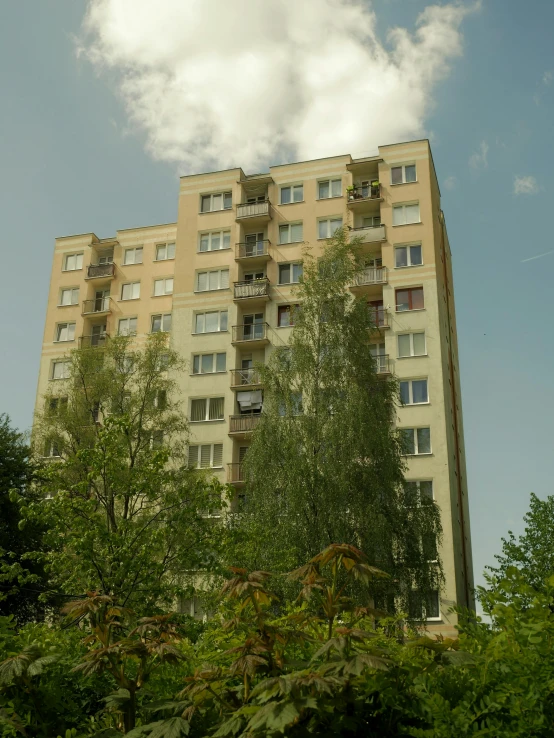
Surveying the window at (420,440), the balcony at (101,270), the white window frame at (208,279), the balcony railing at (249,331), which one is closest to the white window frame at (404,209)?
the balcony railing at (249,331)

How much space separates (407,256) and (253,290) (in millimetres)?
9084

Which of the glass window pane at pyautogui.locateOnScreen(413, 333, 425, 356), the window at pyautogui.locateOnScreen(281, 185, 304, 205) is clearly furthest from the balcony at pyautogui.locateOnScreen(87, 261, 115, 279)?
the glass window pane at pyautogui.locateOnScreen(413, 333, 425, 356)

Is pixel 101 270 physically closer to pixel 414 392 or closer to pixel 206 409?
pixel 206 409

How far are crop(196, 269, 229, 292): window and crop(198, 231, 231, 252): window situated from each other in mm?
1631

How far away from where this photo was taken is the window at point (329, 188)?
50625 millimetres

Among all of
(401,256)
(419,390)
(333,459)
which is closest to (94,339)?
(401,256)

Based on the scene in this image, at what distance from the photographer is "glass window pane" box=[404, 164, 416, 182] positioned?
161ft

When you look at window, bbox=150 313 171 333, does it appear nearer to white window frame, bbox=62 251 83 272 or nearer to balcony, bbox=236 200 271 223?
white window frame, bbox=62 251 83 272

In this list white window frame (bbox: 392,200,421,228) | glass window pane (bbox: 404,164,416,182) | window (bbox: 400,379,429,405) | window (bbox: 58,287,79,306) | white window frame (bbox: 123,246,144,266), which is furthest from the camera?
white window frame (bbox: 123,246,144,266)

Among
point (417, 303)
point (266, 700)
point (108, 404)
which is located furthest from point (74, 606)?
point (417, 303)

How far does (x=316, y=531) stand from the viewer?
29.1 metres

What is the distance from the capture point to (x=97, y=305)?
5628 centimetres

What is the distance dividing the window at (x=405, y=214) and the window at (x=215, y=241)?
10.3 meters

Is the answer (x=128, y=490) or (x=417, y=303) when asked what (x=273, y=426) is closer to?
(x=128, y=490)
